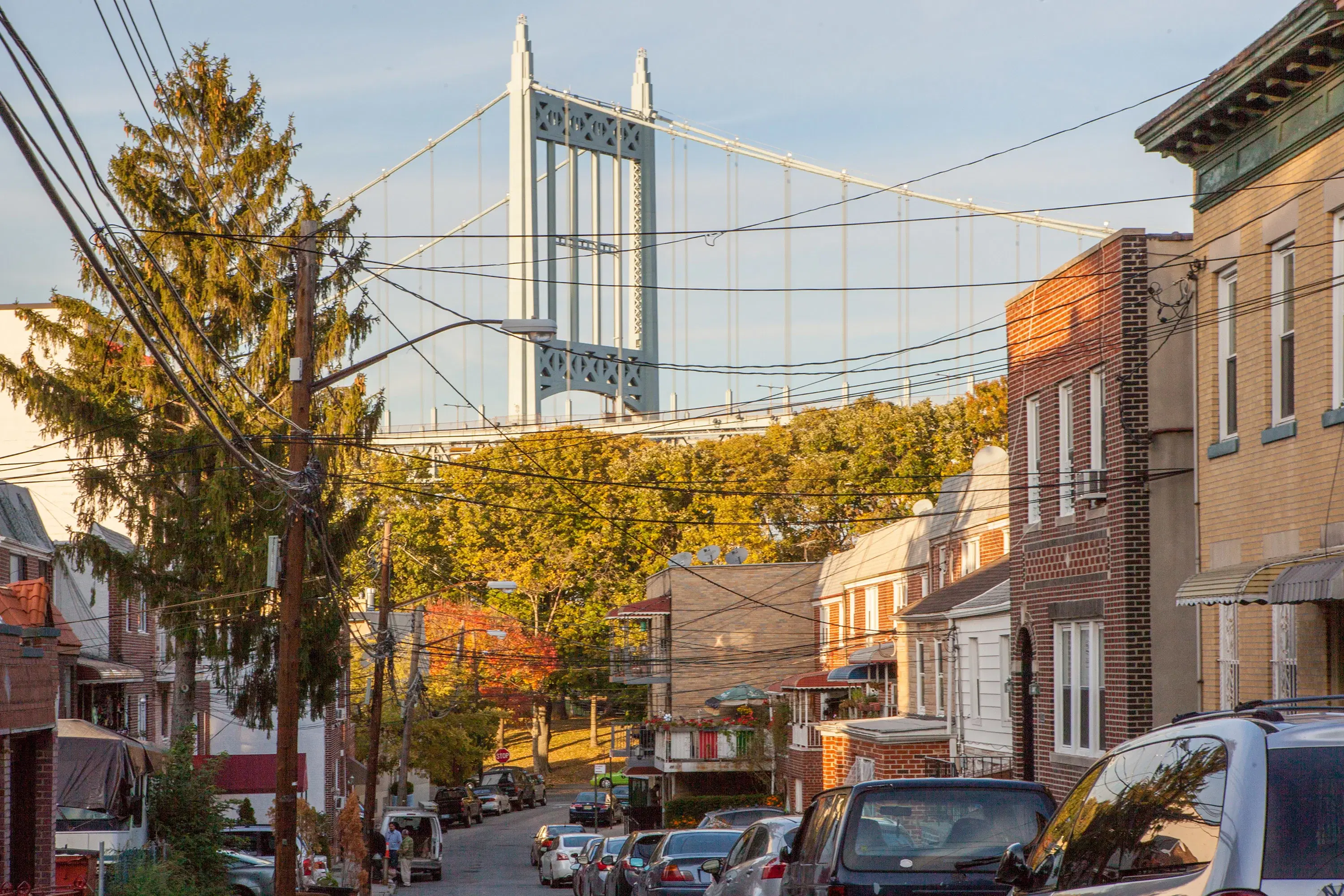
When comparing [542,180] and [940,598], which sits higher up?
[542,180]

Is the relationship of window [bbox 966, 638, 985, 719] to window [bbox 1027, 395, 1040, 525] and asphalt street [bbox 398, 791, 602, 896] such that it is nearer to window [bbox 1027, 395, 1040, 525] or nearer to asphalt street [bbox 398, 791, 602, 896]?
window [bbox 1027, 395, 1040, 525]

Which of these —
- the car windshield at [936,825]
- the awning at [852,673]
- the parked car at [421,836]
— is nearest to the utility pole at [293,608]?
the car windshield at [936,825]

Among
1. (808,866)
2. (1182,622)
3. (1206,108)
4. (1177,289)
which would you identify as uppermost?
(1206,108)

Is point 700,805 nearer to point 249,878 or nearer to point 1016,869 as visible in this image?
point 249,878

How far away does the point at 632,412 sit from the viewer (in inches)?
3351

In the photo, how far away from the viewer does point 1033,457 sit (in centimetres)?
2566

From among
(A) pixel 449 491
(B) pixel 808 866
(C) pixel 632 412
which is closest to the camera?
(B) pixel 808 866

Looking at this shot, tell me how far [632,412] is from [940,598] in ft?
170

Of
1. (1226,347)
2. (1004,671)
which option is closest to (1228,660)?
(1226,347)

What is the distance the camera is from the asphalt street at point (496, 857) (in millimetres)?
39531

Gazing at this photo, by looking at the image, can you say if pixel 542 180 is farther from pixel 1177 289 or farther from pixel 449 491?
pixel 1177 289

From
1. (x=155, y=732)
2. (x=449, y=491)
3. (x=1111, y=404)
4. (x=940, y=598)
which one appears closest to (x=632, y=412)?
(x=449, y=491)

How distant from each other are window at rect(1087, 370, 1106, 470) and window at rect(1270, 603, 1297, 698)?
18.5 feet

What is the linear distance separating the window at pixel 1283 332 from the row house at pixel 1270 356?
0.02 metres
